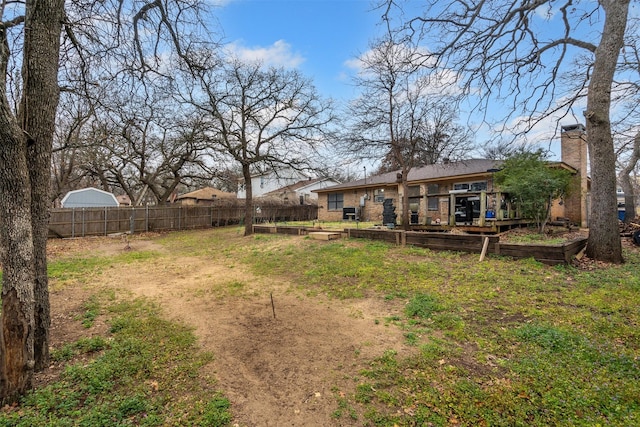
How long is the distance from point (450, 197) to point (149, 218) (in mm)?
16752

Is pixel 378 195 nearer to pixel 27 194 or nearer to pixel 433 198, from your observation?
pixel 433 198

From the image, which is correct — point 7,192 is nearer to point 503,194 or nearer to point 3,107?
point 3,107

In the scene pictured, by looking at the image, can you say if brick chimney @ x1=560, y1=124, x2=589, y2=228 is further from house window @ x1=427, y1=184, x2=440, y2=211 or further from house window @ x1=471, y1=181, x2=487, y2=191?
house window @ x1=427, y1=184, x2=440, y2=211

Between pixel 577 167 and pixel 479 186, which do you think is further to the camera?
pixel 479 186

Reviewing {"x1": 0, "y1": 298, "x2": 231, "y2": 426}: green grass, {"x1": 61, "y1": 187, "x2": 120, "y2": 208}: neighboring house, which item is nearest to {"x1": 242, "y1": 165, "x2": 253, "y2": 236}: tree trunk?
{"x1": 61, "y1": 187, "x2": 120, "y2": 208}: neighboring house

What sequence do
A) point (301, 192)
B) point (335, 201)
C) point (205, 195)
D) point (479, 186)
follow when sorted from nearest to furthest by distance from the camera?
point (479, 186) → point (335, 201) → point (301, 192) → point (205, 195)

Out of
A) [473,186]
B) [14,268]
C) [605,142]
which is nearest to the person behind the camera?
[14,268]

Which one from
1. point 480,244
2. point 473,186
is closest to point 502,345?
point 480,244

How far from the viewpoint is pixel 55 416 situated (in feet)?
7.38

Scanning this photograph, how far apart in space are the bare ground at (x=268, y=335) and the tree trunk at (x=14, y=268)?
0.33 m

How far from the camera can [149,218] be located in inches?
701

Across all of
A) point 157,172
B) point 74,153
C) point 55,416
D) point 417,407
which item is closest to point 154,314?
point 55,416

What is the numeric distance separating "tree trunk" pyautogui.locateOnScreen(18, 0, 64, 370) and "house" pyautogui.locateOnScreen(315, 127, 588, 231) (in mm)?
9403

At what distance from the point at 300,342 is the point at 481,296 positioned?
304 centimetres
